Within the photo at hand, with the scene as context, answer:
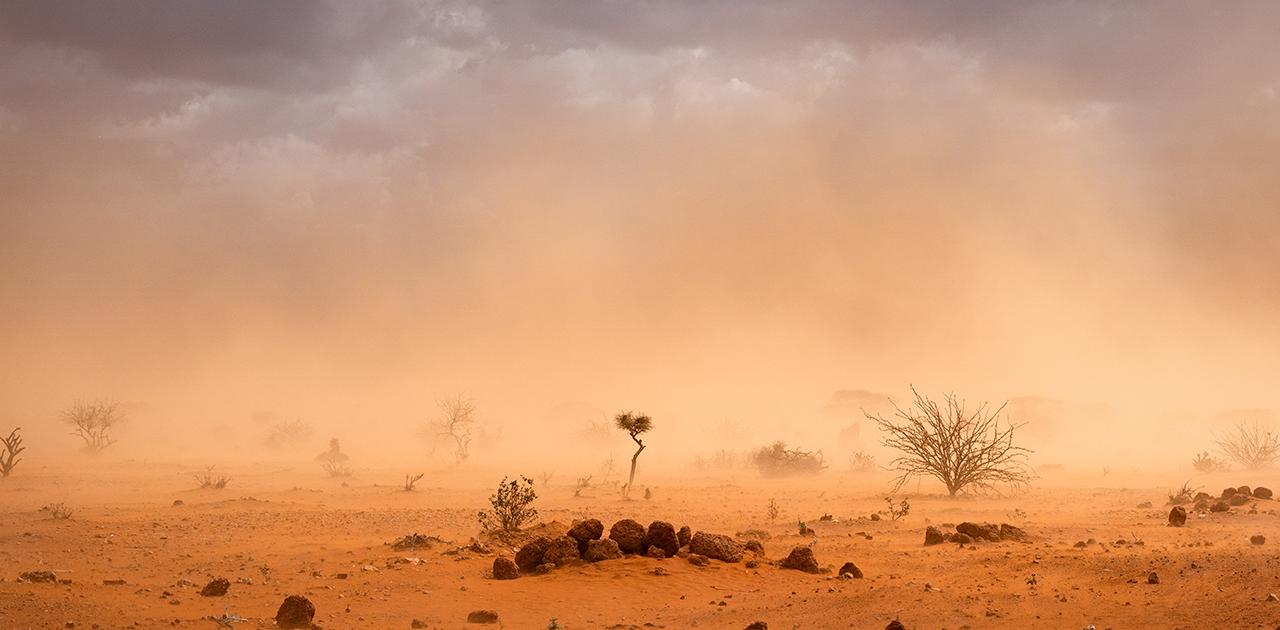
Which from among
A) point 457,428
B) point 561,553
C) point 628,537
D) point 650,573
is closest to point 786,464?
point 628,537

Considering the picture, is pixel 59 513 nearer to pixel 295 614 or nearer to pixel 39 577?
pixel 39 577

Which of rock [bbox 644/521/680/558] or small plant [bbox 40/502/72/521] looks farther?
small plant [bbox 40/502/72/521]

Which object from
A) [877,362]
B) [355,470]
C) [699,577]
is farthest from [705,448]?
[877,362]

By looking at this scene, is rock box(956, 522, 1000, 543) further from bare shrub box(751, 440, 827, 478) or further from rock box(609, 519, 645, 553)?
bare shrub box(751, 440, 827, 478)

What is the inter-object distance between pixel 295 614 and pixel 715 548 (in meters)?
5.75

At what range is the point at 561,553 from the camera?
12.2 meters

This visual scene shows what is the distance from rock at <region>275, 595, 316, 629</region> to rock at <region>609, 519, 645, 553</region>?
14.9ft

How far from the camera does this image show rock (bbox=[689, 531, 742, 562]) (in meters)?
12.3

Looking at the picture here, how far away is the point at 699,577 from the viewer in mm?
11570

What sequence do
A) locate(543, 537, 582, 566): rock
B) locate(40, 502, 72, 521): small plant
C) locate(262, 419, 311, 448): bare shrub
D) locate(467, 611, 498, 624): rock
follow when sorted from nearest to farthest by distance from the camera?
locate(467, 611, 498, 624): rock → locate(543, 537, 582, 566): rock → locate(40, 502, 72, 521): small plant → locate(262, 419, 311, 448): bare shrub

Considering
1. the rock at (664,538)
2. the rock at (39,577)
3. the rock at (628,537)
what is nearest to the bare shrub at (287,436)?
the rock at (39,577)

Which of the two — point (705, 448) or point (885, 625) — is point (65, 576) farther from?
point (705, 448)

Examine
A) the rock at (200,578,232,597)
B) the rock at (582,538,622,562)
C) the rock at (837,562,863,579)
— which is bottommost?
the rock at (200,578,232,597)

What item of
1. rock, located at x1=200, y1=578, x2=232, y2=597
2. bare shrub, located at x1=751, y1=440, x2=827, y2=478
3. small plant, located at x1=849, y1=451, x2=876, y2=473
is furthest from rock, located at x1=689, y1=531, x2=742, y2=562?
small plant, located at x1=849, y1=451, x2=876, y2=473
